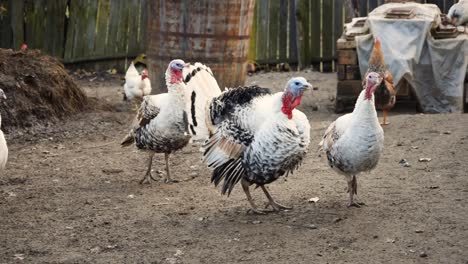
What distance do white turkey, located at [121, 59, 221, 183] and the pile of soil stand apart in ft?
8.53

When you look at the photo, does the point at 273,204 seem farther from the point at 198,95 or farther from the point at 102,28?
the point at 102,28

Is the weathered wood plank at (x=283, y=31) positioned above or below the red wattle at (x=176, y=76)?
above

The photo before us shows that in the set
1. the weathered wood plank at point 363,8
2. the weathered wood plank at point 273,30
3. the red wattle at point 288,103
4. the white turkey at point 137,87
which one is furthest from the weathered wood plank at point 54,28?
the red wattle at point 288,103

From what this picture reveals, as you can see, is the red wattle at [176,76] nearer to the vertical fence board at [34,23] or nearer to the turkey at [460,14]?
the turkey at [460,14]

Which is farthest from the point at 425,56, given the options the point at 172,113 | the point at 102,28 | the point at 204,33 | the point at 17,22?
the point at 17,22

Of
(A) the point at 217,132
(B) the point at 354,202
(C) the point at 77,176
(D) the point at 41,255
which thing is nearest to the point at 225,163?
(A) the point at 217,132

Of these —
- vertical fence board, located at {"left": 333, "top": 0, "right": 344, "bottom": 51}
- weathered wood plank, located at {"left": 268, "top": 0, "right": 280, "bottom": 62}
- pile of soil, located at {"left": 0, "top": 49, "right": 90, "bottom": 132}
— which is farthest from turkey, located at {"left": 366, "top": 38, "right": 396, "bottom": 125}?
weathered wood plank, located at {"left": 268, "top": 0, "right": 280, "bottom": 62}

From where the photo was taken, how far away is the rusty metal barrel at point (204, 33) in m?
9.79

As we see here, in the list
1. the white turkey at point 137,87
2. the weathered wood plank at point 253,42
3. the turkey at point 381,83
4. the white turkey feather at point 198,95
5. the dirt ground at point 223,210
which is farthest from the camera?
the weathered wood plank at point 253,42

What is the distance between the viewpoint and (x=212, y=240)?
571 centimetres

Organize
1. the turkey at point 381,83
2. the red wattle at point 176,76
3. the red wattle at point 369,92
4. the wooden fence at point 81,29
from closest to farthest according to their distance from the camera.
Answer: the red wattle at point 369,92, the red wattle at point 176,76, the turkey at point 381,83, the wooden fence at point 81,29

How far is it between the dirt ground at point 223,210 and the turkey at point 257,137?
0.39 meters

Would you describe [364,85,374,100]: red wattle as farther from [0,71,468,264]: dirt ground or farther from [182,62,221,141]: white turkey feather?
[182,62,221,141]: white turkey feather

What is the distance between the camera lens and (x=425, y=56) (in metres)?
10.5
